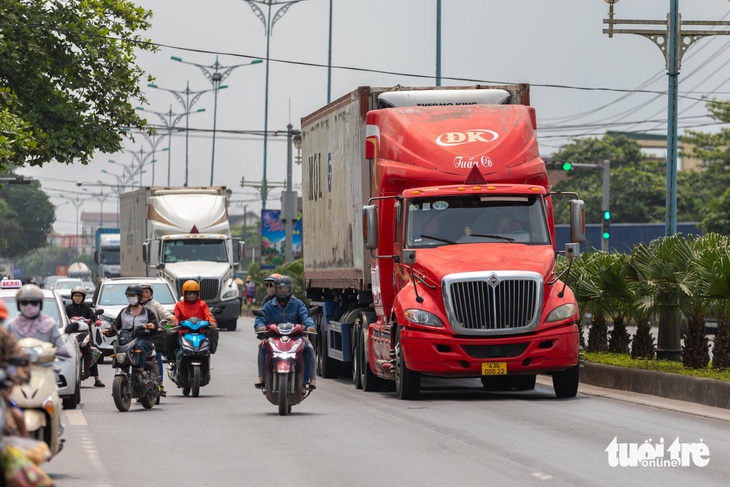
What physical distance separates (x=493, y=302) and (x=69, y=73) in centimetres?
1972

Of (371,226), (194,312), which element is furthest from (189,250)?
(371,226)

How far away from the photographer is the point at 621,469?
12297 mm

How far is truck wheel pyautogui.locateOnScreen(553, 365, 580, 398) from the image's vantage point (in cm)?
2030

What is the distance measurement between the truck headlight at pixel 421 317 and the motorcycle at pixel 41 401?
8565mm

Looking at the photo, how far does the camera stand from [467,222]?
2036cm

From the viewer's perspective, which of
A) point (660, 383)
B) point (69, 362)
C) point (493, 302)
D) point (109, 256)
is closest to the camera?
point (69, 362)

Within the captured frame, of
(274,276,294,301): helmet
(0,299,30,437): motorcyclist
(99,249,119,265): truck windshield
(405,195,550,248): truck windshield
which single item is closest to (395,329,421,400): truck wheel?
(405,195,550,248): truck windshield

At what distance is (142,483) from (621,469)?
379cm

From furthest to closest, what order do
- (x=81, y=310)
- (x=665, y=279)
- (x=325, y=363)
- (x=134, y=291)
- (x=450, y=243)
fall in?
(x=325, y=363) → (x=81, y=310) → (x=665, y=279) → (x=450, y=243) → (x=134, y=291)

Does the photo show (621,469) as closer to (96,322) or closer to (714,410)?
(714,410)

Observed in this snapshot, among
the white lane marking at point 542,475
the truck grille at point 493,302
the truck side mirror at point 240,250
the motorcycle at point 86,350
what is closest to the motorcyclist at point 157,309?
the motorcycle at point 86,350

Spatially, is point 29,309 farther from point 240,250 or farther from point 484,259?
point 240,250

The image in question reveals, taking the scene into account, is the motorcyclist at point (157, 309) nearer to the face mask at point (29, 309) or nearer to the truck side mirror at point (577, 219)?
the truck side mirror at point (577, 219)

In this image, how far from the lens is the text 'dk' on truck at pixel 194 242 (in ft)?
148
